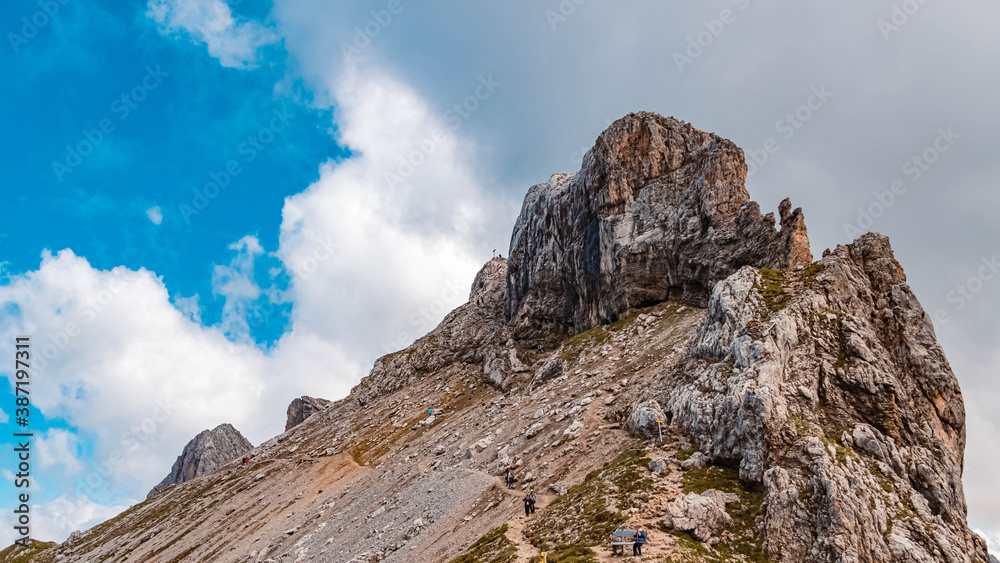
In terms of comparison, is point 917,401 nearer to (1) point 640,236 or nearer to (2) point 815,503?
(2) point 815,503

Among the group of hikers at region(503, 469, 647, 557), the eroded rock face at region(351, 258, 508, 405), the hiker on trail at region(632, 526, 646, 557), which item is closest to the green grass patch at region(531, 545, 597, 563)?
the hiker on trail at region(632, 526, 646, 557)

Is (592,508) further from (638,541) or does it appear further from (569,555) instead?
(638,541)

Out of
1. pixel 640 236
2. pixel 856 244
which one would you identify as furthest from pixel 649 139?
pixel 856 244

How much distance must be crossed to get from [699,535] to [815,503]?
6464mm

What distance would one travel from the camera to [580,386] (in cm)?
5947

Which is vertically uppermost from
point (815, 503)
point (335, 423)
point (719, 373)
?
point (335, 423)

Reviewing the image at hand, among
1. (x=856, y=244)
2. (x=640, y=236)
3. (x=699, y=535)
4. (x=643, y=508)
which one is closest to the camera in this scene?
(x=699, y=535)

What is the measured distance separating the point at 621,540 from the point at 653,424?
49.5 feet

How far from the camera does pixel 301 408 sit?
5591 inches

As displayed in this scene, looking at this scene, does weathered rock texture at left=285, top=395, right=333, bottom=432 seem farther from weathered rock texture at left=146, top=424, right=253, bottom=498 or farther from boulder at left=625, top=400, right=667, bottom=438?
boulder at left=625, top=400, right=667, bottom=438

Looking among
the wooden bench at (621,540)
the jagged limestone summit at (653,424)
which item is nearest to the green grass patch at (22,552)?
the jagged limestone summit at (653,424)

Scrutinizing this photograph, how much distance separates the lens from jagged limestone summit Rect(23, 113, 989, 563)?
1116 inches

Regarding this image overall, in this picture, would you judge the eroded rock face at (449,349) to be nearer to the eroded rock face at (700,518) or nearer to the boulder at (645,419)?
the boulder at (645,419)

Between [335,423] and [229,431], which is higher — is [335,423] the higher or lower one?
the lower one
